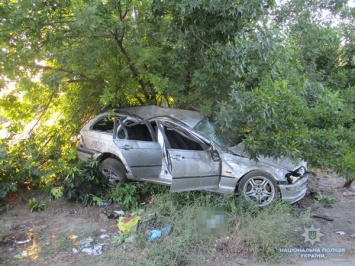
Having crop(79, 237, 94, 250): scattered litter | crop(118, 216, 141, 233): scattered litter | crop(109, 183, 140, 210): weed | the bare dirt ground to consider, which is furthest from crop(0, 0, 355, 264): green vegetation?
crop(79, 237, 94, 250): scattered litter

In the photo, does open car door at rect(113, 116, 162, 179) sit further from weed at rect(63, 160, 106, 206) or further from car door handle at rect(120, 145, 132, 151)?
weed at rect(63, 160, 106, 206)

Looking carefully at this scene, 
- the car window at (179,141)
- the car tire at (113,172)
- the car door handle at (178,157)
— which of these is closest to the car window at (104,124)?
the car tire at (113,172)

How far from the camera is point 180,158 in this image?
16.6 feet

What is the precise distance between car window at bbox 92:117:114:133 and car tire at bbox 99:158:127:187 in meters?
0.77

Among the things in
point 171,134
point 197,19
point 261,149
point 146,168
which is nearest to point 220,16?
point 197,19

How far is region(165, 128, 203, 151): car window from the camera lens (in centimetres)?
577

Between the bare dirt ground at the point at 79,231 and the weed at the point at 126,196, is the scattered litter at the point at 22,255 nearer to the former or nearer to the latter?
the bare dirt ground at the point at 79,231

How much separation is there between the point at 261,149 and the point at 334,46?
12.5ft

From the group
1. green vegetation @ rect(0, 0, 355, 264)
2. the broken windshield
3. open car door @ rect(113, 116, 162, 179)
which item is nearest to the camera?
green vegetation @ rect(0, 0, 355, 264)

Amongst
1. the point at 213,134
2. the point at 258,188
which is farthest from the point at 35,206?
the point at 258,188

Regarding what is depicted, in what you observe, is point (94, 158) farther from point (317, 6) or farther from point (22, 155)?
point (317, 6)

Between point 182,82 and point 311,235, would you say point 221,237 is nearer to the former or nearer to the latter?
point 311,235

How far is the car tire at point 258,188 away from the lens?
500 cm

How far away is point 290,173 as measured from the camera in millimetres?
5102
